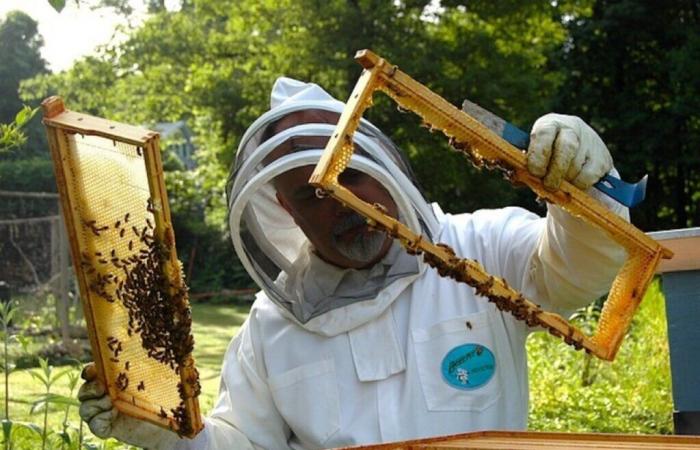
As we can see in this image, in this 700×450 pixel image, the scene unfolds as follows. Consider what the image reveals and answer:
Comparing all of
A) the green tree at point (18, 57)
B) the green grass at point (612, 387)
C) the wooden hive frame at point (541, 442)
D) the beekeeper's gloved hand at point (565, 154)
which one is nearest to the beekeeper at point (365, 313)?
the beekeeper's gloved hand at point (565, 154)

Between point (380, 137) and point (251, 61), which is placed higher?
point (251, 61)

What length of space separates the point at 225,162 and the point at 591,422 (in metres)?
14.0

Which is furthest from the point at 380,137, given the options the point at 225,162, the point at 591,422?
the point at 225,162

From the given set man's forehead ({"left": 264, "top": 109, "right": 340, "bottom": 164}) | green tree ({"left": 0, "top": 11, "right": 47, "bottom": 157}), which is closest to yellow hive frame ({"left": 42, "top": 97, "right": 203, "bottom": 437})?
man's forehead ({"left": 264, "top": 109, "right": 340, "bottom": 164})

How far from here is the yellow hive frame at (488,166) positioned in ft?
7.28

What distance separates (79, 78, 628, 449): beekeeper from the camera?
2812mm

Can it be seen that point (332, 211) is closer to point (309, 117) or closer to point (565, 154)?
point (309, 117)

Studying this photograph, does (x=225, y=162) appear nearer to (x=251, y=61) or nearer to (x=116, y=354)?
(x=251, y=61)

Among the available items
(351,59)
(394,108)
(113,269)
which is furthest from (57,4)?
(351,59)

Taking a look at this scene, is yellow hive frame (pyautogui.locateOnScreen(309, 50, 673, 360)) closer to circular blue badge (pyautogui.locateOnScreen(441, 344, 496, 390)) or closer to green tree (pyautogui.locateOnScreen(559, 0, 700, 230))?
circular blue badge (pyautogui.locateOnScreen(441, 344, 496, 390))

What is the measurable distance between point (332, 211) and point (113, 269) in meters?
0.68

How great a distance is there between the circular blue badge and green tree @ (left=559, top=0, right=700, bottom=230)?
2080 centimetres

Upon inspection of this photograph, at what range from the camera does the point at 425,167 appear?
681 inches

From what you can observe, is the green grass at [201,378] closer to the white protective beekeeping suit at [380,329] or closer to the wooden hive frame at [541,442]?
the white protective beekeeping suit at [380,329]
